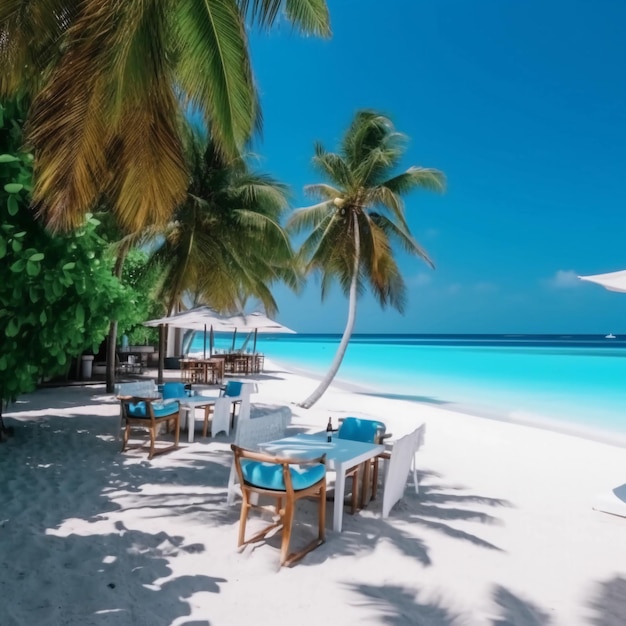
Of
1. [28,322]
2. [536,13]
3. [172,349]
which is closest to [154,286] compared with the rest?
[172,349]

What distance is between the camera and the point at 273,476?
3100 millimetres

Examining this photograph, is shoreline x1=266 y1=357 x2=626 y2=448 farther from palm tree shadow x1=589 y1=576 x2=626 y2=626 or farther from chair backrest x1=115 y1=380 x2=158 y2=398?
chair backrest x1=115 y1=380 x2=158 y2=398

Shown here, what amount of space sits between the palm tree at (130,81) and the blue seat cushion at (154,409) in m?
2.24

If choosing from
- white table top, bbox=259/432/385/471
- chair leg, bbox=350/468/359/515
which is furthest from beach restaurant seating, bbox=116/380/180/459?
chair leg, bbox=350/468/359/515

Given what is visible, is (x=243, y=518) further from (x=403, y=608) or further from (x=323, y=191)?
(x=323, y=191)

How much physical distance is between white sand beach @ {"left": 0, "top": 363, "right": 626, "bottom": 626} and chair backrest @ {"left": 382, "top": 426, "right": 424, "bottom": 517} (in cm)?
13

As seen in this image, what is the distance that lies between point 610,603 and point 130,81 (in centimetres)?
443

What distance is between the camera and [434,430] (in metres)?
8.04

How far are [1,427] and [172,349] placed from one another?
14891 mm

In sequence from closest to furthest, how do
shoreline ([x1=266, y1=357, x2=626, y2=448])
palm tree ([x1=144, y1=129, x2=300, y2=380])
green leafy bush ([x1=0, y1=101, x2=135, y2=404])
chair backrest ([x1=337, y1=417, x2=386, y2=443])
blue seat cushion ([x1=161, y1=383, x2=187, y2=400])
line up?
1. green leafy bush ([x1=0, y1=101, x2=135, y2=404])
2. chair backrest ([x1=337, y1=417, x2=386, y2=443])
3. blue seat cushion ([x1=161, y1=383, x2=187, y2=400])
4. shoreline ([x1=266, y1=357, x2=626, y2=448])
5. palm tree ([x1=144, y1=129, x2=300, y2=380])

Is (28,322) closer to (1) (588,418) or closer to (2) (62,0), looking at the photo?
(2) (62,0)

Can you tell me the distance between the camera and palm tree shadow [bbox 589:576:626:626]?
2531mm

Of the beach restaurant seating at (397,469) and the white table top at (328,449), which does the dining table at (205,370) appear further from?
the beach restaurant seating at (397,469)

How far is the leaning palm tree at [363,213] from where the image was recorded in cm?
1127
